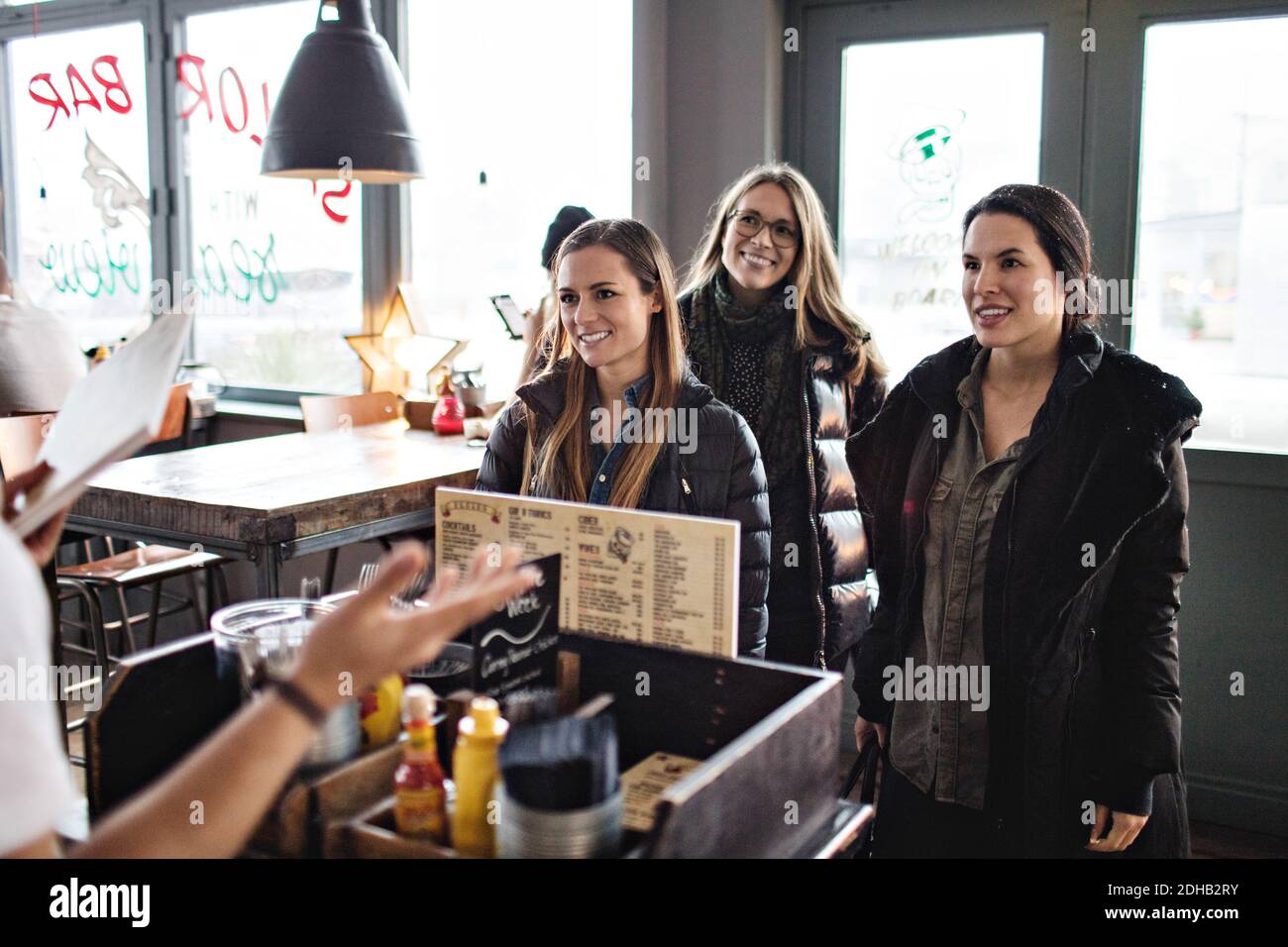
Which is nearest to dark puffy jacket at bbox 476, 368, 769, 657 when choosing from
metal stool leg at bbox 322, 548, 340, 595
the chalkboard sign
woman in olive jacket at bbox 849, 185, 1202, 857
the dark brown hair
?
woman in olive jacket at bbox 849, 185, 1202, 857

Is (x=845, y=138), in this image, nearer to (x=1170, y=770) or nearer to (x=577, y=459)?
(x=577, y=459)

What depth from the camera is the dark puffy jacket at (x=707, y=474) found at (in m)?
2.04

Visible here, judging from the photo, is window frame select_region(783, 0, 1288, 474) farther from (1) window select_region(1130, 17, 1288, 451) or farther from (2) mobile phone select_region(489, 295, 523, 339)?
(2) mobile phone select_region(489, 295, 523, 339)

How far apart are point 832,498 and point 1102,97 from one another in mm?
1486

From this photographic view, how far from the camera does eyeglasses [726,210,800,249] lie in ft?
→ 8.80

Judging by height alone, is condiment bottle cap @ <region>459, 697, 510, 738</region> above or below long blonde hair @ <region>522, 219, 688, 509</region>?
below

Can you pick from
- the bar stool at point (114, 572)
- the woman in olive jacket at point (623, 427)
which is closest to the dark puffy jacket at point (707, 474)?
the woman in olive jacket at point (623, 427)

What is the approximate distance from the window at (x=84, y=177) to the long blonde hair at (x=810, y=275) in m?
3.49

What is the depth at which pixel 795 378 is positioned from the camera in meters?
2.62

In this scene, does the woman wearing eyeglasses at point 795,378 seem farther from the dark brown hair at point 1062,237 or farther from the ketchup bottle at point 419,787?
the ketchup bottle at point 419,787

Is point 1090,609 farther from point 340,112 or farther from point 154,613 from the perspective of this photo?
point 154,613

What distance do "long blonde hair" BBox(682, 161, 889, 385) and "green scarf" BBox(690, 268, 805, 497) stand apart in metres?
0.04

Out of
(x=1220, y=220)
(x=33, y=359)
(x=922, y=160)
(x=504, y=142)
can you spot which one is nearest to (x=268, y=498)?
(x=33, y=359)
